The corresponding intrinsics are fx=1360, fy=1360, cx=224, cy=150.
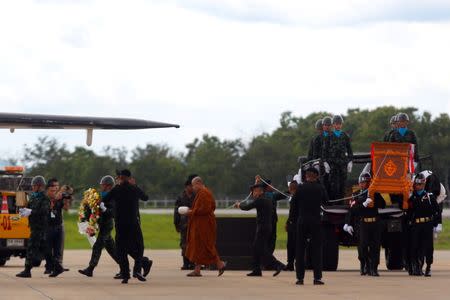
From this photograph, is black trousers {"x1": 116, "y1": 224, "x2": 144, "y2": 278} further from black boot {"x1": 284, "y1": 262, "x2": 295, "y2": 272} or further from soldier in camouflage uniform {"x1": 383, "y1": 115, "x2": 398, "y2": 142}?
soldier in camouflage uniform {"x1": 383, "y1": 115, "x2": 398, "y2": 142}

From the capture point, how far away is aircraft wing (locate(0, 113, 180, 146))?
83.6 ft

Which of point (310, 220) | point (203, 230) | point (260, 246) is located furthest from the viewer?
point (260, 246)

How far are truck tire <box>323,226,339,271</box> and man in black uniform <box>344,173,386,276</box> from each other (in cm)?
150

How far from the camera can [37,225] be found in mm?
23672

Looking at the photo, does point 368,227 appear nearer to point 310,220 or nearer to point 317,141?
point 317,141

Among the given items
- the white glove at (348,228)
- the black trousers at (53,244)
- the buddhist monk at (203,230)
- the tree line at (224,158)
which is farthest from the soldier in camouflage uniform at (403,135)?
the tree line at (224,158)

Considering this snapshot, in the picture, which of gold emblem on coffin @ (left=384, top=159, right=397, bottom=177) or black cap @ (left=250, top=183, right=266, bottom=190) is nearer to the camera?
black cap @ (left=250, top=183, right=266, bottom=190)

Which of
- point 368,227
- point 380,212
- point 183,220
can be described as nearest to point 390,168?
point 380,212

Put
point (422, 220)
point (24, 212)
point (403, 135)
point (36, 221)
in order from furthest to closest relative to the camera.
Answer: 1. point (403, 135)
2. point (422, 220)
3. point (36, 221)
4. point (24, 212)

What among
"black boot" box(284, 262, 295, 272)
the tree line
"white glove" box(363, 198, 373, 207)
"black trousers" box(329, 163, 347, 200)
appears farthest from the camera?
the tree line

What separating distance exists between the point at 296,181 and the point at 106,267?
17.5 feet

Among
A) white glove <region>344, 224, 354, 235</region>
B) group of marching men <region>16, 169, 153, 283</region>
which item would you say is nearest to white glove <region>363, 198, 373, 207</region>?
white glove <region>344, 224, 354, 235</region>

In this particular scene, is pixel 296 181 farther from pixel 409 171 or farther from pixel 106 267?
pixel 106 267

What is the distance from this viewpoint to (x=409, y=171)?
25.0 meters
